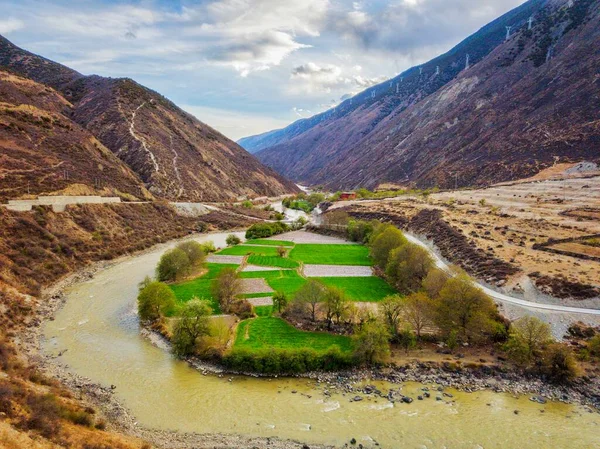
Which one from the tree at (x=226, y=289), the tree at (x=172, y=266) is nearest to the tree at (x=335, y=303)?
the tree at (x=226, y=289)

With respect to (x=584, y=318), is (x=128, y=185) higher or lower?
higher

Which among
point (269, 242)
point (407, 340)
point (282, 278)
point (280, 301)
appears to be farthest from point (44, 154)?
point (407, 340)

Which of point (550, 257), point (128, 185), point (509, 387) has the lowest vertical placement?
point (509, 387)

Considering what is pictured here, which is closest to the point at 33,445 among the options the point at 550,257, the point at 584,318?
the point at 584,318

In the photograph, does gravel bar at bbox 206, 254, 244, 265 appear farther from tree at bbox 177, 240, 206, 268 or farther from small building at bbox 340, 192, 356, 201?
small building at bbox 340, 192, 356, 201

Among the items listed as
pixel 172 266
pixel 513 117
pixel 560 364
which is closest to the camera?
pixel 560 364

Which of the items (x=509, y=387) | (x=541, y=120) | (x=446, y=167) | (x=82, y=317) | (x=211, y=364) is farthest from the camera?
(x=446, y=167)

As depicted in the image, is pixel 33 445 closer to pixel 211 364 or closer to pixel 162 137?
pixel 211 364

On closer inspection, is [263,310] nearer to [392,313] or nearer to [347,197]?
[392,313]
